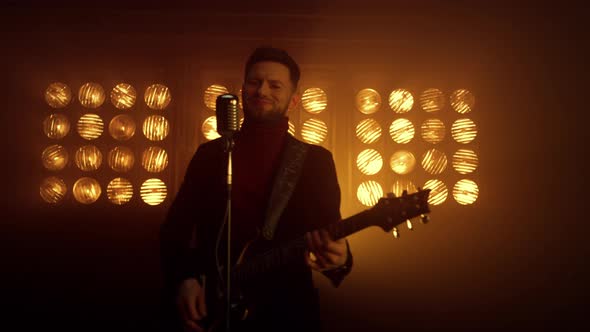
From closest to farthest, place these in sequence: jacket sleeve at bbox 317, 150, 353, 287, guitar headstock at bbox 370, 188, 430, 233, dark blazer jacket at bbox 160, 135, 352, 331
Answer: guitar headstock at bbox 370, 188, 430, 233 < dark blazer jacket at bbox 160, 135, 352, 331 < jacket sleeve at bbox 317, 150, 353, 287

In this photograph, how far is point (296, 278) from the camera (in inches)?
67.0

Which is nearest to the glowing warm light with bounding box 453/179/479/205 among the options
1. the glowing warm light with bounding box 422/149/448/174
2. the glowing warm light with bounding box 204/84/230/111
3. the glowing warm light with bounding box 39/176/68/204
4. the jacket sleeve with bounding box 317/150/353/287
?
the glowing warm light with bounding box 422/149/448/174

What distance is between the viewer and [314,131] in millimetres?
2723

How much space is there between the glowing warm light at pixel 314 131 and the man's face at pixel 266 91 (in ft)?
2.78

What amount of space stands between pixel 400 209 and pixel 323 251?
337 millimetres

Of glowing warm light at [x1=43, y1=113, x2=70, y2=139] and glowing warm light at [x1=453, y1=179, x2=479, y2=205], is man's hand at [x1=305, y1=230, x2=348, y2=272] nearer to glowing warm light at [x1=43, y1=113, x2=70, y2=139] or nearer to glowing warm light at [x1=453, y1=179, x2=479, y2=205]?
glowing warm light at [x1=453, y1=179, x2=479, y2=205]

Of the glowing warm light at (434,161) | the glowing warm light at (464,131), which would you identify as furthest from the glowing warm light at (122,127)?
the glowing warm light at (464,131)

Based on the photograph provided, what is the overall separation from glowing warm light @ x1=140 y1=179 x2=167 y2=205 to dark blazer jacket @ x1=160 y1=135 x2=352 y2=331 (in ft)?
3.04

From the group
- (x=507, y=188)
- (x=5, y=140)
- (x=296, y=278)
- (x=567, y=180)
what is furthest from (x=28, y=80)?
(x=567, y=180)

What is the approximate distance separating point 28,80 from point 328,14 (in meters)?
2.14

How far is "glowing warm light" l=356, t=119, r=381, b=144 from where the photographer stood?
277cm

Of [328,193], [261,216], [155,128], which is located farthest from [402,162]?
[155,128]

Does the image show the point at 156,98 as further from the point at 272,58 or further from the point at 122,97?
the point at 272,58

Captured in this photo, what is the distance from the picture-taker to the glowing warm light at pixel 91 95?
106 inches
